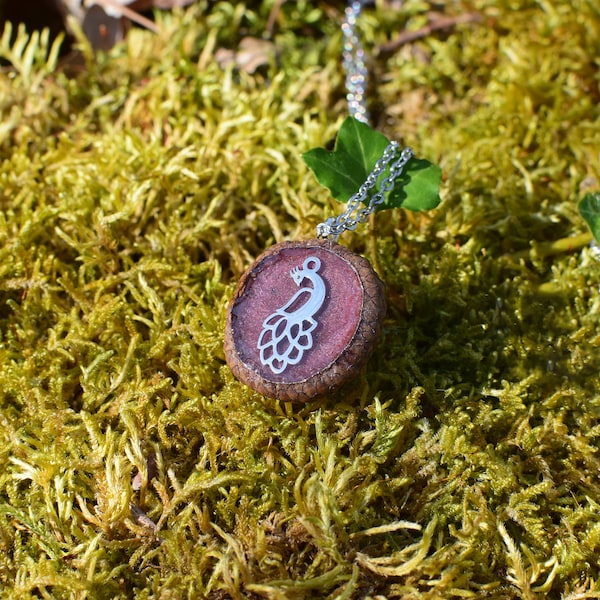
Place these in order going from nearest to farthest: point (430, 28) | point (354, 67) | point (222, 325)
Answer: point (222, 325), point (354, 67), point (430, 28)

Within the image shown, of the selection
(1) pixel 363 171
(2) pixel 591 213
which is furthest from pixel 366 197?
(2) pixel 591 213

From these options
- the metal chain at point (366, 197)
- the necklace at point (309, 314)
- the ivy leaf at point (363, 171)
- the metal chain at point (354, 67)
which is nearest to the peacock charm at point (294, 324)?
the necklace at point (309, 314)

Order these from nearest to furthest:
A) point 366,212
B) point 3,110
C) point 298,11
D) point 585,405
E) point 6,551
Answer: point 6,551 → point 585,405 → point 366,212 → point 3,110 → point 298,11

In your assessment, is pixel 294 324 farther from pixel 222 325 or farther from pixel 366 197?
pixel 366 197

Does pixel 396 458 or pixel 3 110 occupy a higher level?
pixel 3 110

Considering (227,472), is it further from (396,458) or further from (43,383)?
(43,383)

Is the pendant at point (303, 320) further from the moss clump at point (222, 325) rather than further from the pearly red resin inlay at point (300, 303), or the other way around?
the moss clump at point (222, 325)

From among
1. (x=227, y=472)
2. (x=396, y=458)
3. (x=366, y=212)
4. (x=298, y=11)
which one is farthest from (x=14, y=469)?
(x=298, y=11)
